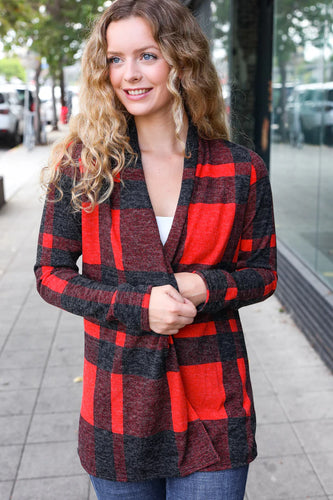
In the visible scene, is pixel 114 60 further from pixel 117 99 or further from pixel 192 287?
pixel 192 287

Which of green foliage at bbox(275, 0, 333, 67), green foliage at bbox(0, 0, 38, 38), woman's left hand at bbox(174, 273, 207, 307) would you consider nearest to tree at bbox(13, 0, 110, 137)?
green foliage at bbox(0, 0, 38, 38)

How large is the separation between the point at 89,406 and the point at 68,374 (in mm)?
2956

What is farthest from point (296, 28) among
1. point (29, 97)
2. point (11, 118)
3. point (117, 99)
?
point (29, 97)

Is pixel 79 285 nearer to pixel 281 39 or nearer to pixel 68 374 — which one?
pixel 68 374

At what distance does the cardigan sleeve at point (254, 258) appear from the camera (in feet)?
5.56

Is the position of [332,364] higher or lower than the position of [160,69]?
lower

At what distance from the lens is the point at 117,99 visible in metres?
1.83

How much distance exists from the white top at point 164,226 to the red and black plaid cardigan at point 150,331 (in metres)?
0.05

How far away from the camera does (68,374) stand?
15.2ft

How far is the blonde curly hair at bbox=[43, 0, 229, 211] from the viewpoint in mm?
1691

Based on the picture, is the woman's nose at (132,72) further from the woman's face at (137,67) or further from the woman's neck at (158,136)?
the woman's neck at (158,136)

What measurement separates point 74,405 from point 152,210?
9.04 ft

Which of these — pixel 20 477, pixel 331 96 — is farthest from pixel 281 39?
pixel 20 477

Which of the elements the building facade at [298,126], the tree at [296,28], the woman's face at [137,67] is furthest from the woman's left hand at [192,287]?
the tree at [296,28]
